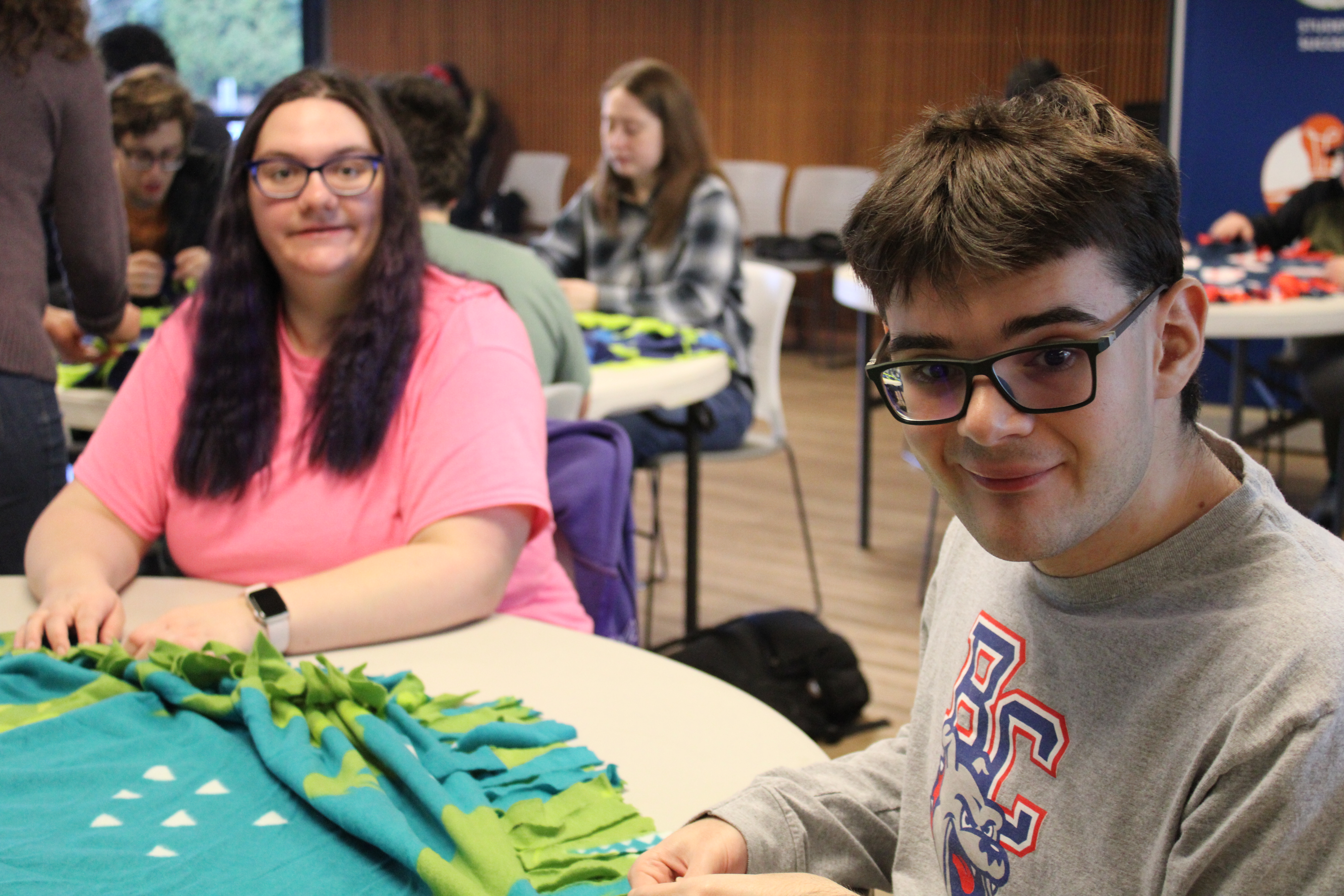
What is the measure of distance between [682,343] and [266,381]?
1429mm

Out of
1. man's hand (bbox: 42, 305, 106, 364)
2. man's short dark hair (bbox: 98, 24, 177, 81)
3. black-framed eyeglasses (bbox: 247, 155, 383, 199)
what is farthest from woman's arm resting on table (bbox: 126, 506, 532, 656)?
man's short dark hair (bbox: 98, 24, 177, 81)

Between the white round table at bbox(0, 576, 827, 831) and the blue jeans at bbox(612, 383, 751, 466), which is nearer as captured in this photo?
the white round table at bbox(0, 576, 827, 831)

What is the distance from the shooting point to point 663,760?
115 cm

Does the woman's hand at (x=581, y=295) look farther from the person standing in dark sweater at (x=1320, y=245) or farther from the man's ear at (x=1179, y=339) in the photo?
the man's ear at (x=1179, y=339)

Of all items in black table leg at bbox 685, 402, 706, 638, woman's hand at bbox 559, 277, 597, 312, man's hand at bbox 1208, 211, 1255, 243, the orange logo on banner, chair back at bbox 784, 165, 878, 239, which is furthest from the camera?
chair back at bbox 784, 165, 878, 239

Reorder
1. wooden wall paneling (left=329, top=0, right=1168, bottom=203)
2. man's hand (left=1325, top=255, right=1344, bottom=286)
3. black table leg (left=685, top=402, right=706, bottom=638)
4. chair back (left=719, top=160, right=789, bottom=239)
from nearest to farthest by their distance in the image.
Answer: black table leg (left=685, top=402, right=706, bottom=638)
man's hand (left=1325, top=255, right=1344, bottom=286)
wooden wall paneling (left=329, top=0, right=1168, bottom=203)
chair back (left=719, top=160, right=789, bottom=239)

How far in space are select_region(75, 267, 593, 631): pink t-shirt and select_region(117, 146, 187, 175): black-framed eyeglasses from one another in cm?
187

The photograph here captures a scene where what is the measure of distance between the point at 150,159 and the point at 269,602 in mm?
2422

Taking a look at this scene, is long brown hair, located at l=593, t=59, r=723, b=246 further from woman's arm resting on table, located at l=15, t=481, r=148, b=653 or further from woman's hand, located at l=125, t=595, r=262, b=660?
woman's hand, located at l=125, t=595, r=262, b=660

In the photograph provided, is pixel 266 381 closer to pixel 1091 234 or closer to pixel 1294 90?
pixel 1091 234

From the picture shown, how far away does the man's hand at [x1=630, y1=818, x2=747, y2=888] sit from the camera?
0.90 metres

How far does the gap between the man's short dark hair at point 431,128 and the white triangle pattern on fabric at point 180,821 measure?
181cm

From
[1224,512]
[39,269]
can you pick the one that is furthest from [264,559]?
[1224,512]

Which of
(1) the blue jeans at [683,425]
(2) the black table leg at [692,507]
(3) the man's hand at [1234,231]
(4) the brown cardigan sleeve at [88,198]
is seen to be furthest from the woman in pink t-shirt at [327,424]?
(3) the man's hand at [1234,231]
